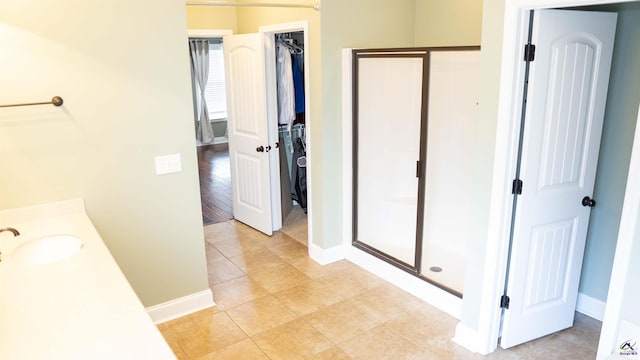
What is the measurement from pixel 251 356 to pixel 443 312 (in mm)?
1394

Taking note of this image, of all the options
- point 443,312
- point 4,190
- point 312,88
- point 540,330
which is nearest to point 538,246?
point 540,330

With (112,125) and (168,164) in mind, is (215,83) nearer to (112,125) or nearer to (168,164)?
(168,164)

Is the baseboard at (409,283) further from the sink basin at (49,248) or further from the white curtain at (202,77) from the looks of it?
the white curtain at (202,77)

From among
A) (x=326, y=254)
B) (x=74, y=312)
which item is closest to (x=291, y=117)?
(x=326, y=254)

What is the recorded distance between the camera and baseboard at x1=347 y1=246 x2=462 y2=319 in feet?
11.3

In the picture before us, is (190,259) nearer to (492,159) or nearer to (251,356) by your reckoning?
(251,356)

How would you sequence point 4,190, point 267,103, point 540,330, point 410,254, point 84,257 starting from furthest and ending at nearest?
1. point 267,103
2. point 410,254
3. point 540,330
4. point 4,190
5. point 84,257

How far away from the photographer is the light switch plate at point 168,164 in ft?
10.5

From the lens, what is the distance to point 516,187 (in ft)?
9.04

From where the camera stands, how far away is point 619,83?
303cm

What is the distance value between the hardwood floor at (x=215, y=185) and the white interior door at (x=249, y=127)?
49cm

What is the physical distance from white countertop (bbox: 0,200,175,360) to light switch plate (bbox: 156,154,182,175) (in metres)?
0.83

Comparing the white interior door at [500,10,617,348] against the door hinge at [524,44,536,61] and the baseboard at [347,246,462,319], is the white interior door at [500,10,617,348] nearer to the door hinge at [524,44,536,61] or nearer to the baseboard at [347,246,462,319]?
the door hinge at [524,44,536,61]

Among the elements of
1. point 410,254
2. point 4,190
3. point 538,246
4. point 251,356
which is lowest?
point 251,356
